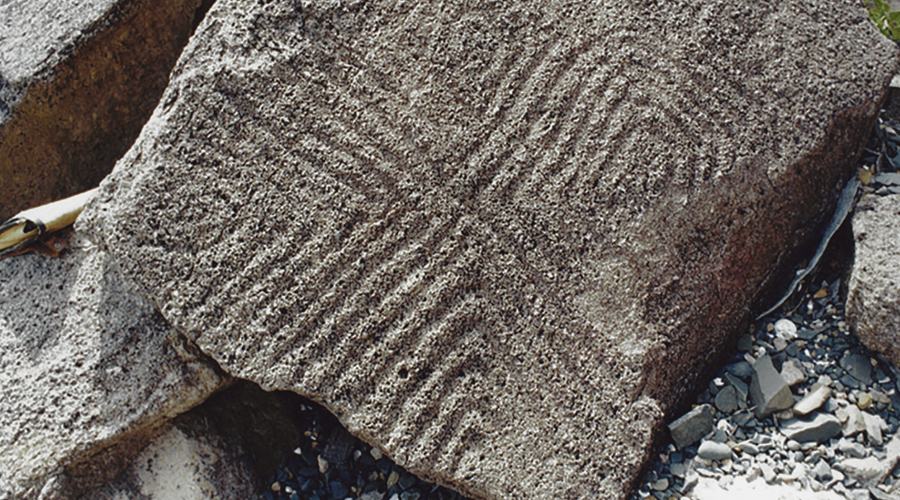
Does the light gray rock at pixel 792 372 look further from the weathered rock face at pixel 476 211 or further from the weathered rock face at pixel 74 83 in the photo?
the weathered rock face at pixel 74 83

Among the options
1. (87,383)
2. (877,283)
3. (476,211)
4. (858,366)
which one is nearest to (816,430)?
(858,366)

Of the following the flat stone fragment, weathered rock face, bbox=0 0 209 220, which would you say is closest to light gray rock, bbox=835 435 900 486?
the flat stone fragment

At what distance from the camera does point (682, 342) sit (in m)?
1.48

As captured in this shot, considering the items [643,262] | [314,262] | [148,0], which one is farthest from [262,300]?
[148,0]

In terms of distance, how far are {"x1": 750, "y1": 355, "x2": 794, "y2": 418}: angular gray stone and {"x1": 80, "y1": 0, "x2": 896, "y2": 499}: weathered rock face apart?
110mm

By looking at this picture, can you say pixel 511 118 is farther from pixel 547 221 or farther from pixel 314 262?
pixel 314 262

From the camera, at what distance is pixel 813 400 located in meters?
1.46

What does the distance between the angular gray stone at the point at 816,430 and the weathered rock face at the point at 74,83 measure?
168 cm

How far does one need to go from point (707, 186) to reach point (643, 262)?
8.6 inches

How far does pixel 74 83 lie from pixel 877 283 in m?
1.83

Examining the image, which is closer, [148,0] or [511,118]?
[511,118]

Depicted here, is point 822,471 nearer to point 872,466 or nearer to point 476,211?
point 872,466

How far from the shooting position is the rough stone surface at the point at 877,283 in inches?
56.0

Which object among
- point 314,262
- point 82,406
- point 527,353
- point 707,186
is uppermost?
point 707,186
